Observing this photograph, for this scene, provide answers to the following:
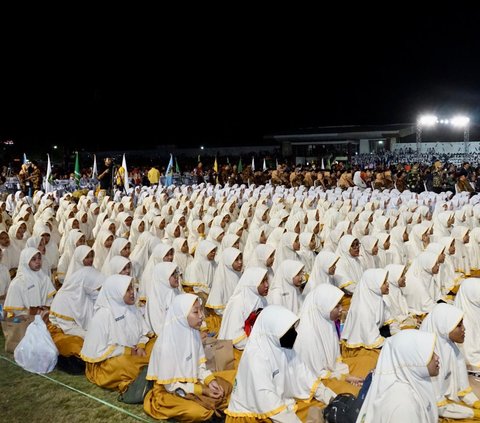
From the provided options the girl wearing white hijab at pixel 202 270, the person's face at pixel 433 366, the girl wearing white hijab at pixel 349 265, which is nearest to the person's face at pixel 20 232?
the girl wearing white hijab at pixel 202 270

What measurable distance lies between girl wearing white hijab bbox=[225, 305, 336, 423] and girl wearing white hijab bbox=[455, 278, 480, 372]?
69.1 inches

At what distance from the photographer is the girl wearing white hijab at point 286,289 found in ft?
19.7

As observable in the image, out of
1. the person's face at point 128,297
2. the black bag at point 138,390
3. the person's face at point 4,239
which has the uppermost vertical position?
the person's face at point 4,239

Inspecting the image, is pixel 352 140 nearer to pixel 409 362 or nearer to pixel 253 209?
pixel 253 209

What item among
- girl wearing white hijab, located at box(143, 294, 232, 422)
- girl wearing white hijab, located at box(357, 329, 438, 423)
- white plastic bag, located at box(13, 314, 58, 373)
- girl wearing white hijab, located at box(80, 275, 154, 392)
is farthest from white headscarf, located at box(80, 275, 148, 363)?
girl wearing white hijab, located at box(357, 329, 438, 423)

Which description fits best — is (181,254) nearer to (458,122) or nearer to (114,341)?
(114,341)

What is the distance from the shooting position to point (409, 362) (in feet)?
10.1

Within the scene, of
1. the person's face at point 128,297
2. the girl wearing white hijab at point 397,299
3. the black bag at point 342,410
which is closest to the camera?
the black bag at point 342,410

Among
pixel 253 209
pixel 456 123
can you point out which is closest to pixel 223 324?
pixel 253 209

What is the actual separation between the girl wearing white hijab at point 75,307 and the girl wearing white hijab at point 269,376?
97.4 inches

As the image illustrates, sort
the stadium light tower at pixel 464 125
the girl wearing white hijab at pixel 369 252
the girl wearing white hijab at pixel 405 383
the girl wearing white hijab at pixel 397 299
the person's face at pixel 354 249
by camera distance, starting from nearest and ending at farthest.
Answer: the girl wearing white hijab at pixel 405 383 < the girl wearing white hijab at pixel 397 299 < the person's face at pixel 354 249 < the girl wearing white hijab at pixel 369 252 < the stadium light tower at pixel 464 125

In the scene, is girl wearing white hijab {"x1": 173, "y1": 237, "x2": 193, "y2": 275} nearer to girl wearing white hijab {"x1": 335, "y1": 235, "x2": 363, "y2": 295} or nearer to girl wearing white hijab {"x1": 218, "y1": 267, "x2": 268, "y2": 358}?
girl wearing white hijab {"x1": 335, "y1": 235, "x2": 363, "y2": 295}

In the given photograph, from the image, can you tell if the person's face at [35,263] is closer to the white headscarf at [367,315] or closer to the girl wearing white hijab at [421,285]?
the white headscarf at [367,315]

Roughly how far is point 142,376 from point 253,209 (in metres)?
8.66
